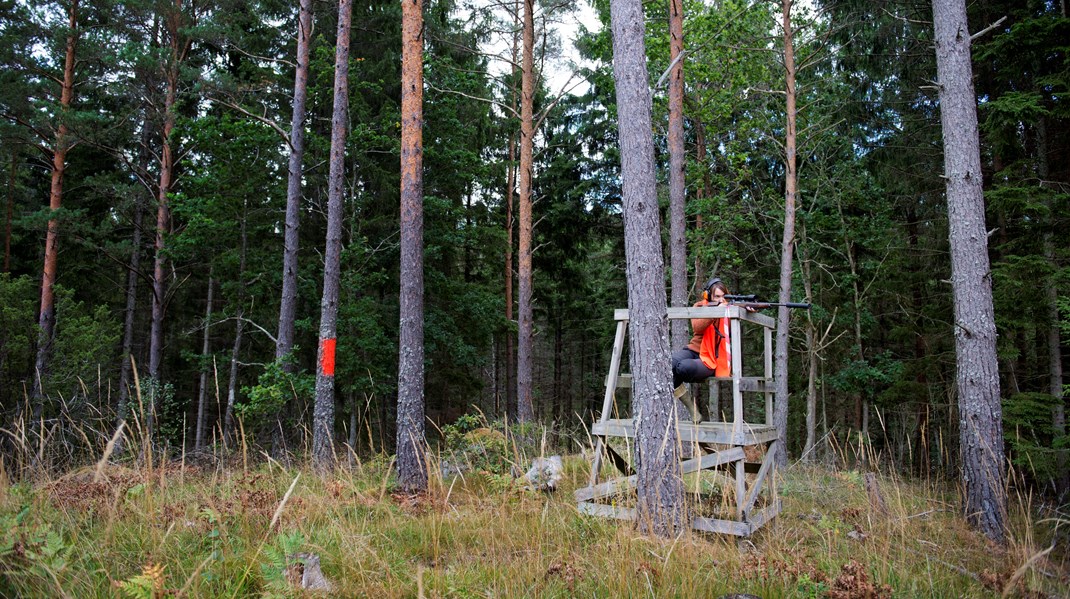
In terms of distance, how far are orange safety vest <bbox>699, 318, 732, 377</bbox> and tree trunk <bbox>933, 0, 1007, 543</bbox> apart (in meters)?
2.76

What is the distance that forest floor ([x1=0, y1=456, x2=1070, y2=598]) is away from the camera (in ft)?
9.64

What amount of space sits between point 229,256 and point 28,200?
9.37 meters

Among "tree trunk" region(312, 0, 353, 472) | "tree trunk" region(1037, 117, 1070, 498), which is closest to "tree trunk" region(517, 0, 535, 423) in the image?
"tree trunk" region(312, 0, 353, 472)

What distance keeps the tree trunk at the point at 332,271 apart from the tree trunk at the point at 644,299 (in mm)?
5419

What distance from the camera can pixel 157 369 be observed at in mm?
13289

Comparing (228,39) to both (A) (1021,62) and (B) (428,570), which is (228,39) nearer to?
(B) (428,570)

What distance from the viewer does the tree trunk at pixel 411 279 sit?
6.70 meters

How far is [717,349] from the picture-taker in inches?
216

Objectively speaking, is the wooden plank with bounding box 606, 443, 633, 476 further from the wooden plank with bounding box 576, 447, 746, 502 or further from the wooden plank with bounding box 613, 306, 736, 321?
the wooden plank with bounding box 613, 306, 736, 321

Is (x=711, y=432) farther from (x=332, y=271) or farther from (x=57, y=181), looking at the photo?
(x=57, y=181)

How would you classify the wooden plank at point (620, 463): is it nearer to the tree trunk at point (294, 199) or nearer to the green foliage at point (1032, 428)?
the green foliage at point (1032, 428)

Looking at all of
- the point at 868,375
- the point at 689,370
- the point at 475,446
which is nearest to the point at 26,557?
the point at 689,370

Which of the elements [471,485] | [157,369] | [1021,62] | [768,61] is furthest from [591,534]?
[157,369]

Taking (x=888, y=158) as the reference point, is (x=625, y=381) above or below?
below
